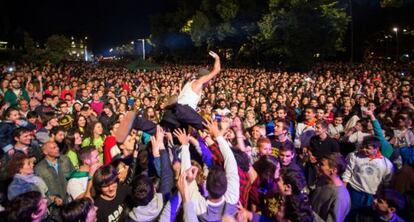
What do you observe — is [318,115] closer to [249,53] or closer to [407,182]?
[407,182]

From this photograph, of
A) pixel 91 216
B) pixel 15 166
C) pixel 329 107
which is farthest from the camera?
pixel 329 107

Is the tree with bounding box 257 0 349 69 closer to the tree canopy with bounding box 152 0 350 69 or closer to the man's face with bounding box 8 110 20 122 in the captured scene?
the tree canopy with bounding box 152 0 350 69

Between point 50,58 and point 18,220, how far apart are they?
89.6 ft

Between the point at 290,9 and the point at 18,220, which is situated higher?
the point at 290,9

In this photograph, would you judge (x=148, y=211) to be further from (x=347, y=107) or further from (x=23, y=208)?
(x=347, y=107)

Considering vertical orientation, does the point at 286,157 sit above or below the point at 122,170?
above

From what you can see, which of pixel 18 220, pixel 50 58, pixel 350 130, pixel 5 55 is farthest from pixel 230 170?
pixel 5 55

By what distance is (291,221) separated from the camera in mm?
2857

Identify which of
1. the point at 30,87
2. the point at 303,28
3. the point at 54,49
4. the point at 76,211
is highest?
the point at 303,28

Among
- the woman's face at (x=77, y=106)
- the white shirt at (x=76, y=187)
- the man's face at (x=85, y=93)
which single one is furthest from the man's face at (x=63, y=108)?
the white shirt at (x=76, y=187)

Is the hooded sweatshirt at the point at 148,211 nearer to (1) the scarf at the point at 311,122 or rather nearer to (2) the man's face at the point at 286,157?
(2) the man's face at the point at 286,157

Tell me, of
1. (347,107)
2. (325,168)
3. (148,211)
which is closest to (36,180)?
(148,211)

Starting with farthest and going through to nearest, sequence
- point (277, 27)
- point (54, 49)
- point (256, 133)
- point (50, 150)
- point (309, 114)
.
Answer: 1. point (54, 49)
2. point (277, 27)
3. point (309, 114)
4. point (256, 133)
5. point (50, 150)

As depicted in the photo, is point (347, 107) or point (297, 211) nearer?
point (297, 211)
